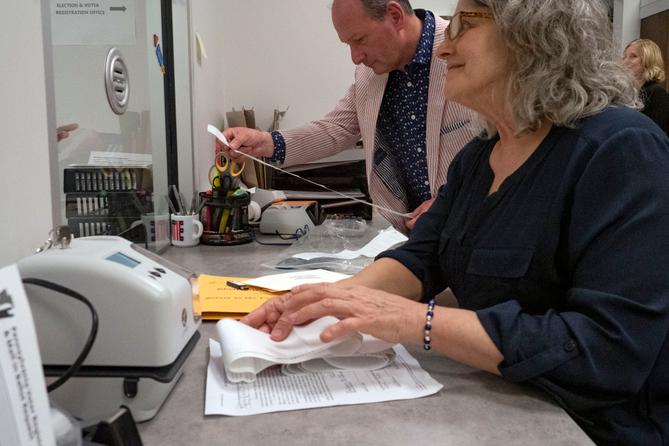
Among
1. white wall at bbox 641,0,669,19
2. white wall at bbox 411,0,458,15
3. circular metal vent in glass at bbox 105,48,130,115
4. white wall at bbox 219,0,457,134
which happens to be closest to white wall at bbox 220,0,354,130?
white wall at bbox 219,0,457,134

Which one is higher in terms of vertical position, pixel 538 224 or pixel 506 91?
pixel 506 91

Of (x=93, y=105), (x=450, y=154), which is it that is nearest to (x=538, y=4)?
(x=93, y=105)

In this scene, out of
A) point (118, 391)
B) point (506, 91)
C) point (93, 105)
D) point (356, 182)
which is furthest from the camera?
point (356, 182)

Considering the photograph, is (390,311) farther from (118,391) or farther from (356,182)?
(356,182)

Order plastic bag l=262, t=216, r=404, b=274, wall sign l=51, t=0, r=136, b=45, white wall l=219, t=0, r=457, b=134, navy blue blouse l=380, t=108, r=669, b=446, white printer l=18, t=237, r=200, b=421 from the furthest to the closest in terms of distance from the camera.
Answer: white wall l=219, t=0, r=457, b=134
plastic bag l=262, t=216, r=404, b=274
wall sign l=51, t=0, r=136, b=45
navy blue blouse l=380, t=108, r=669, b=446
white printer l=18, t=237, r=200, b=421

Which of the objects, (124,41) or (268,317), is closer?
(268,317)

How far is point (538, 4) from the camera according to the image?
1011 mm

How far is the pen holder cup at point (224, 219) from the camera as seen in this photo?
199 centimetres

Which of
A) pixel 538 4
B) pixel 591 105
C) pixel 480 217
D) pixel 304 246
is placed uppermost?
pixel 538 4

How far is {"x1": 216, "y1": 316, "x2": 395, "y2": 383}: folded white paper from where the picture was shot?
875mm

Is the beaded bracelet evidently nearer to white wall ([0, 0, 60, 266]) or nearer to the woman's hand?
the woman's hand

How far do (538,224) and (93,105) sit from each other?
0.95 metres

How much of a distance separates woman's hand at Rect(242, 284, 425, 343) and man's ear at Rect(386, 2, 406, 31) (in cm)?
132

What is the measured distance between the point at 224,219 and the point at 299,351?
1.16 meters
